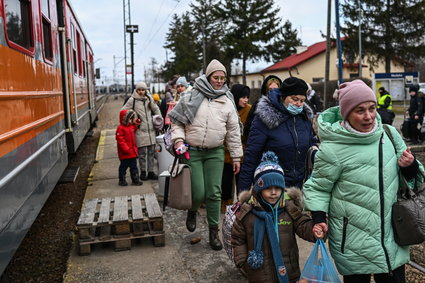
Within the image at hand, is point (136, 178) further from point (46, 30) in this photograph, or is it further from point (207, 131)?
point (207, 131)

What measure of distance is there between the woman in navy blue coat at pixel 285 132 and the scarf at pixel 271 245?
865 mm

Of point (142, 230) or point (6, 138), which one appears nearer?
point (6, 138)

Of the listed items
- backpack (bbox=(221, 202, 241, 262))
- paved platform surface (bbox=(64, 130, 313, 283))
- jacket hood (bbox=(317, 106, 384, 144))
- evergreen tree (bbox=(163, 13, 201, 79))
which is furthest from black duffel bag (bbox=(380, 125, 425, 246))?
evergreen tree (bbox=(163, 13, 201, 79))

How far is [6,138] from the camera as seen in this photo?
327 cm

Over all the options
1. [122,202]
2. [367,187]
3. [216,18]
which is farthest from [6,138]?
[216,18]

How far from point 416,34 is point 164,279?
1354 inches

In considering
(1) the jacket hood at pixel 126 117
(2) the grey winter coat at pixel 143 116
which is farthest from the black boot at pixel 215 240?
(2) the grey winter coat at pixel 143 116

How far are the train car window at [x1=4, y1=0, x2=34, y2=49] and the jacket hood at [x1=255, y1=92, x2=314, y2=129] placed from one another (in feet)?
7.07

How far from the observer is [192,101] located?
14.5 ft

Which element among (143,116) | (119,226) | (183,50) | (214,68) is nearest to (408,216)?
(214,68)

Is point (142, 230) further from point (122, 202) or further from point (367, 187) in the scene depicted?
point (367, 187)

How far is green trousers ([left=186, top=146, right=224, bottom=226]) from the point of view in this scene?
14.6 ft

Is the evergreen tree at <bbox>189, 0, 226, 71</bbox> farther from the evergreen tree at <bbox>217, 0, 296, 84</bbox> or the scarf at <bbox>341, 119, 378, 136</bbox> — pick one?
the scarf at <bbox>341, 119, 378, 136</bbox>

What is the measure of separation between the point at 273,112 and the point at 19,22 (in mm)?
2430
